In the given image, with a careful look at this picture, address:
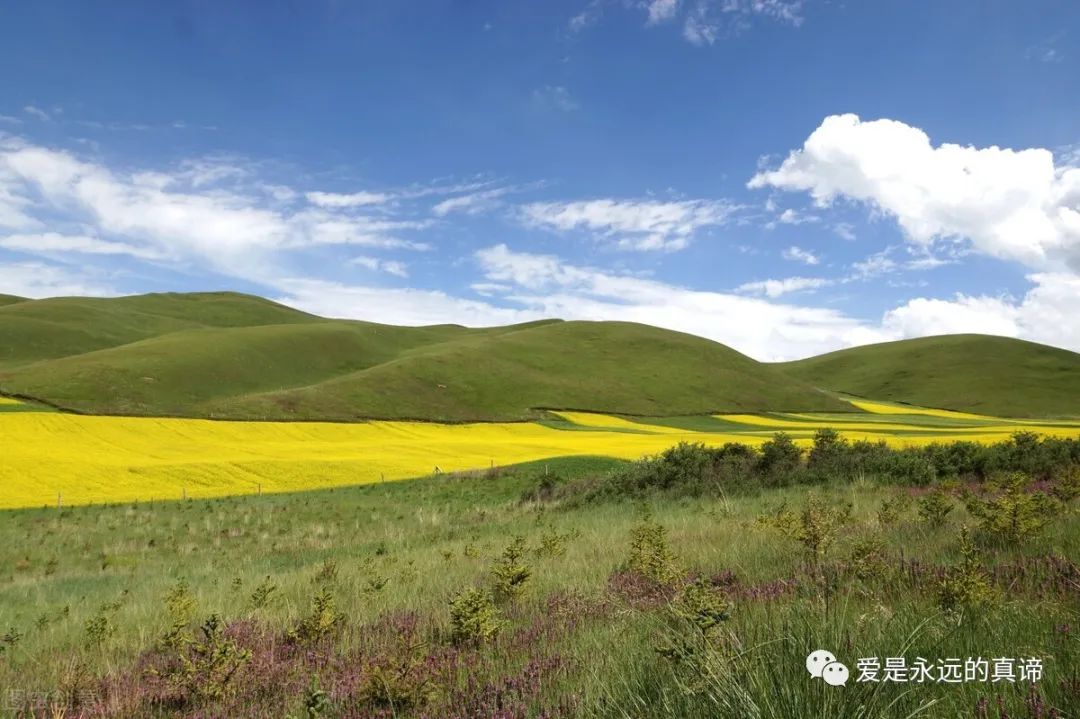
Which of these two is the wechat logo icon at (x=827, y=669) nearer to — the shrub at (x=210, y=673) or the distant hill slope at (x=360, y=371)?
the shrub at (x=210, y=673)

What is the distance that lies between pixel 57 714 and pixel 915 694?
17.4ft

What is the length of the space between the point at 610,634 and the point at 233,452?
46.8 metres

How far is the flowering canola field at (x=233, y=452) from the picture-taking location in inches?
1284

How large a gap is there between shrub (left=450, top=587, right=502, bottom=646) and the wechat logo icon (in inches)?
125

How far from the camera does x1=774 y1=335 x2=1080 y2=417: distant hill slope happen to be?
137 meters

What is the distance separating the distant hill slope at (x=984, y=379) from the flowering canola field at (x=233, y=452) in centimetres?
10600

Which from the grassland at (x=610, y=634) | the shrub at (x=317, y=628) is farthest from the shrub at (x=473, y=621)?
the shrub at (x=317, y=628)

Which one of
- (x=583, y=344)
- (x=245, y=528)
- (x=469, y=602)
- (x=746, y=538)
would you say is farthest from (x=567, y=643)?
(x=583, y=344)

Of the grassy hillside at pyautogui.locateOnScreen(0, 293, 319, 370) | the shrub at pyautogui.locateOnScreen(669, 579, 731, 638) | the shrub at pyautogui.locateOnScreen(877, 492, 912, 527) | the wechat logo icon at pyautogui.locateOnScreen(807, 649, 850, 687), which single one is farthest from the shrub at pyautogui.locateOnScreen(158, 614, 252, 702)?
the grassy hillside at pyautogui.locateOnScreen(0, 293, 319, 370)

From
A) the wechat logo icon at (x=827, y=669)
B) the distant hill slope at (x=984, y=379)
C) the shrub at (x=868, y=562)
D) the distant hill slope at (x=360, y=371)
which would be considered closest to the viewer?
the wechat logo icon at (x=827, y=669)

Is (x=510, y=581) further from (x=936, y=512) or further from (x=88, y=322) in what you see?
(x=88, y=322)

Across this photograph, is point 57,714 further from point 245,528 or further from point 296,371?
point 296,371

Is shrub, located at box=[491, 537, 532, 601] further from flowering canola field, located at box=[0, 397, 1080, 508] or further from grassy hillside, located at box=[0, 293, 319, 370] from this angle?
grassy hillside, located at box=[0, 293, 319, 370]

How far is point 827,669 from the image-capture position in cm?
264
